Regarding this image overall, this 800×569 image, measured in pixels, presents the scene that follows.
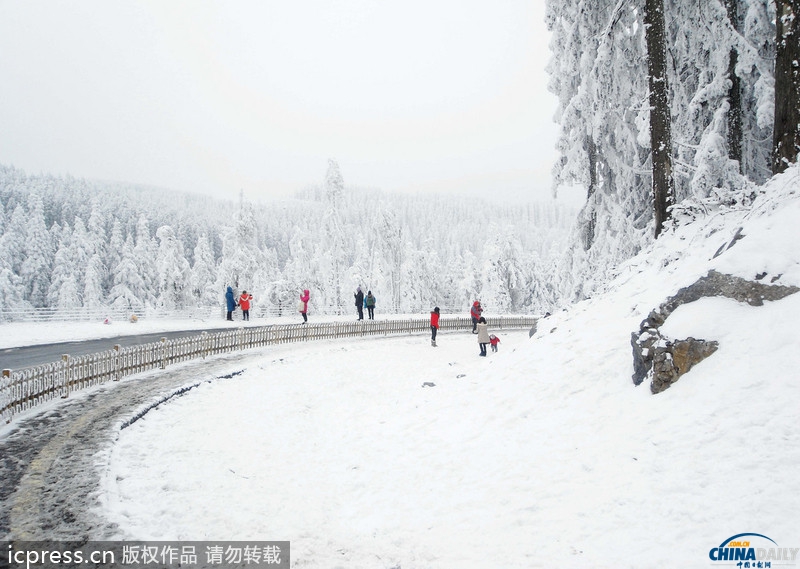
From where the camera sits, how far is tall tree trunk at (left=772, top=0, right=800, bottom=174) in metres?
7.45

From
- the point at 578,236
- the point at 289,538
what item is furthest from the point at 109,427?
the point at 578,236

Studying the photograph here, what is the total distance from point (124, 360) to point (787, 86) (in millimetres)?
17173

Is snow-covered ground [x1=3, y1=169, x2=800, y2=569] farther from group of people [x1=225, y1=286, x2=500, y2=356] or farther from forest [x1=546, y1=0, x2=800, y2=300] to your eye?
group of people [x1=225, y1=286, x2=500, y2=356]

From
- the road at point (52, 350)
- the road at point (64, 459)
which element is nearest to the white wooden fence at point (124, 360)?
the road at point (64, 459)

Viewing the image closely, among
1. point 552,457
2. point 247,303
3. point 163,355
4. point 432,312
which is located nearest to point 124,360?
point 163,355

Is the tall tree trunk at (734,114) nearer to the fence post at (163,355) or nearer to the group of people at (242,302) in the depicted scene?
the fence post at (163,355)

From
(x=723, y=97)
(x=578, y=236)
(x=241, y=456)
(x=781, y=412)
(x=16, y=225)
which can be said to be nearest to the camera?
(x=781, y=412)

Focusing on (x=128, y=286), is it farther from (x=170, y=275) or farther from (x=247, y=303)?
(x=247, y=303)

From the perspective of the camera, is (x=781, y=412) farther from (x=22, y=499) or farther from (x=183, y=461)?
(x=22, y=499)

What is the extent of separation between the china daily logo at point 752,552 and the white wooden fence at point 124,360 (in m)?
12.0

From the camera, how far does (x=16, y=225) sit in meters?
52.1

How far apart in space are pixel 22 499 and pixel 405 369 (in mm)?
12440

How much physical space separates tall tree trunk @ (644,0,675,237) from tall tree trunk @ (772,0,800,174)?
9.03ft

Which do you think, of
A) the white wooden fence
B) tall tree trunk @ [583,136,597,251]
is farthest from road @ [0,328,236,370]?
tall tree trunk @ [583,136,597,251]
